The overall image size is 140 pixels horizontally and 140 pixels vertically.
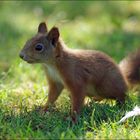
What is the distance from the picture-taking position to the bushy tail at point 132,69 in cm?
617

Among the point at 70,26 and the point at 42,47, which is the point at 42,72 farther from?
the point at 70,26

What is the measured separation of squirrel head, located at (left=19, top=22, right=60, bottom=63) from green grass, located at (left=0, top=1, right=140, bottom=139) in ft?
1.71

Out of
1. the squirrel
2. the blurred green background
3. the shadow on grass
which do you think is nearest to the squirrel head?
the squirrel

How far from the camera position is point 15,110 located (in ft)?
17.6

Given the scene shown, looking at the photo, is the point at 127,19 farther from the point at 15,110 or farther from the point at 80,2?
the point at 15,110

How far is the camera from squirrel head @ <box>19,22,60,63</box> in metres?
5.25

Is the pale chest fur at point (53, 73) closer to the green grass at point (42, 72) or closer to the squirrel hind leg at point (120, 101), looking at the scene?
the green grass at point (42, 72)

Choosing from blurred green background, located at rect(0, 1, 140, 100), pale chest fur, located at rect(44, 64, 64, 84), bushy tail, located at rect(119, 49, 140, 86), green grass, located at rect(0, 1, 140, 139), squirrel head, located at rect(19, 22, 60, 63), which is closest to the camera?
green grass, located at rect(0, 1, 140, 139)

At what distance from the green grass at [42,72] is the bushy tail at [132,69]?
0.44 feet

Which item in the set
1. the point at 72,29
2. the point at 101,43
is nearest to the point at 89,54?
the point at 101,43

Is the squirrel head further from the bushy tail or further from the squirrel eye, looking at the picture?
the bushy tail

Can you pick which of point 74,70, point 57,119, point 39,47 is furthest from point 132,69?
point 57,119

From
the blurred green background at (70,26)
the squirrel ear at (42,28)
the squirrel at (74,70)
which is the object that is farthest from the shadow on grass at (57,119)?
the blurred green background at (70,26)

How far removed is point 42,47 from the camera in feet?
17.5
